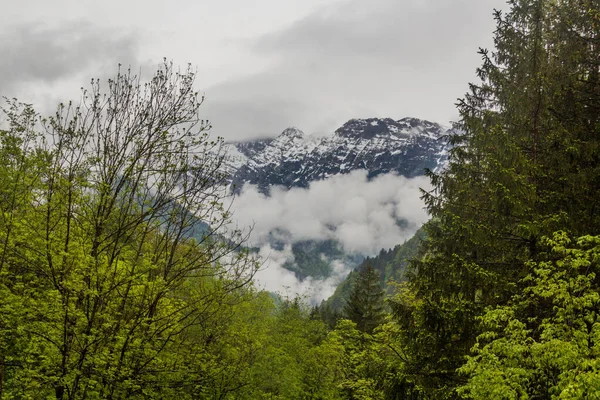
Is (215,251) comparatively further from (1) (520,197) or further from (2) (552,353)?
(1) (520,197)

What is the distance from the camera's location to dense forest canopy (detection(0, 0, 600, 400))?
786 cm

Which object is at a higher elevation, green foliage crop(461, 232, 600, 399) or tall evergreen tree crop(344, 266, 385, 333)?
tall evergreen tree crop(344, 266, 385, 333)

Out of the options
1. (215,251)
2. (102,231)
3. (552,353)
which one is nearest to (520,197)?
(552,353)

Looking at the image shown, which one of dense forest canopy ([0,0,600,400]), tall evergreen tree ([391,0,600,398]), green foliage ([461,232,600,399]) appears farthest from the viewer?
tall evergreen tree ([391,0,600,398])

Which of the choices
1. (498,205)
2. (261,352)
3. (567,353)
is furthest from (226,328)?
(567,353)

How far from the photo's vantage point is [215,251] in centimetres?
1023

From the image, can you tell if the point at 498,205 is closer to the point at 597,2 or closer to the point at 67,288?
the point at 597,2

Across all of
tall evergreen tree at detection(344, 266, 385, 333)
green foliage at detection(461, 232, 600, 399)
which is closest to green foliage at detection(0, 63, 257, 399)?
green foliage at detection(461, 232, 600, 399)

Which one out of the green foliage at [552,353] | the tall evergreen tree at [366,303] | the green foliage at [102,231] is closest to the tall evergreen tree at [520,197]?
the green foliage at [552,353]

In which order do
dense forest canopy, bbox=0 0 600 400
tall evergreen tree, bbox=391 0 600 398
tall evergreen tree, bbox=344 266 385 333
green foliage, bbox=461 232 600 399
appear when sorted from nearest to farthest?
green foliage, bbox=461 232 600 399, dense forest canopy, bbox=0 0 600 400, tall evergreen tree, bbox=391 0 600 398, tall evergreen tree, bbox=344 266 385 333

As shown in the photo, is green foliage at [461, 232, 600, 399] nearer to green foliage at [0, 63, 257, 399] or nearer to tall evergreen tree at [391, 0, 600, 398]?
tall evergreen tree at [391, 0, 600, 398]

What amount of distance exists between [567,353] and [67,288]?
8.85 m

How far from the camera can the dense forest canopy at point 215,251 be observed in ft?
25.8

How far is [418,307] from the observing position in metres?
11.9
